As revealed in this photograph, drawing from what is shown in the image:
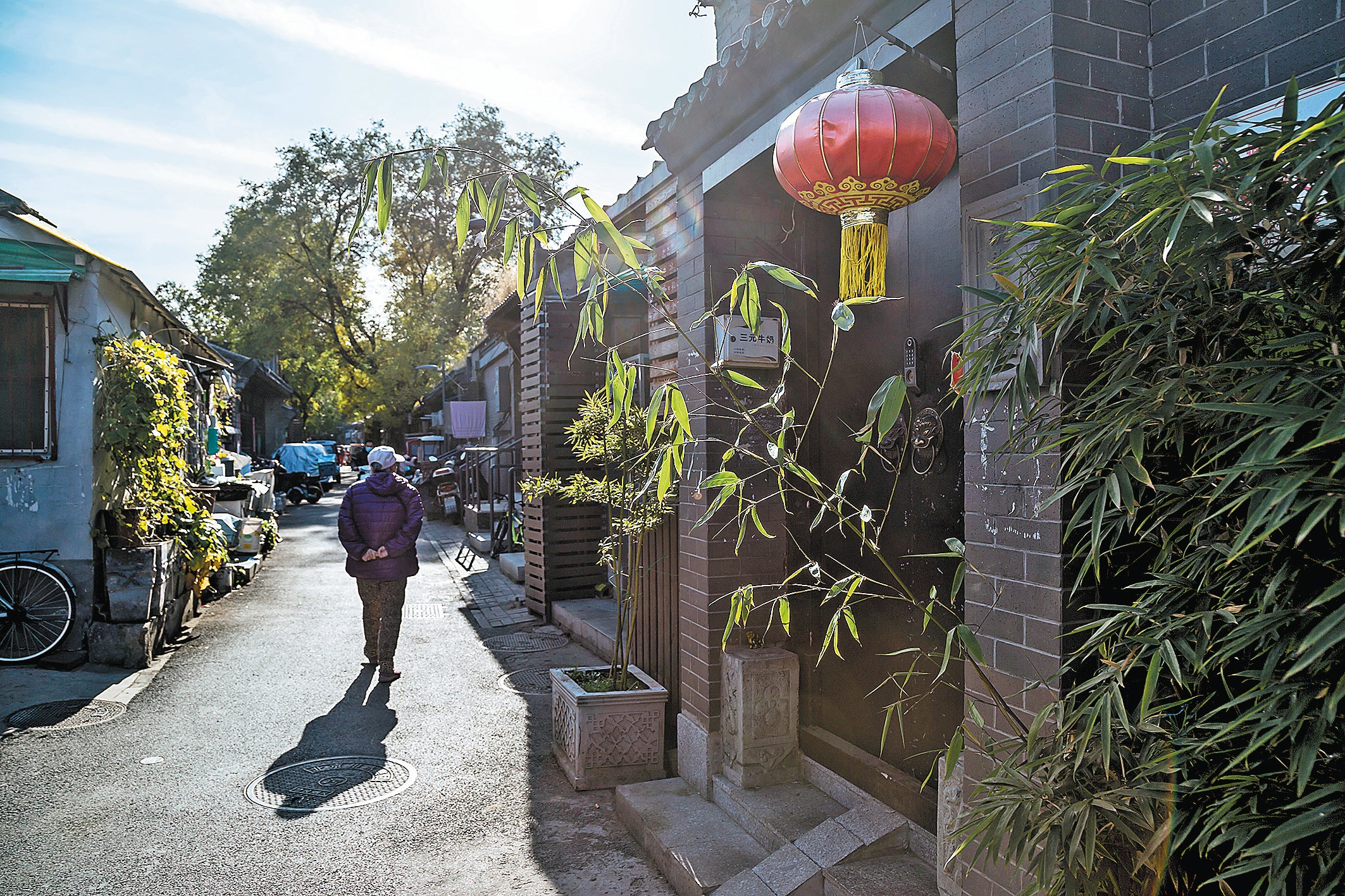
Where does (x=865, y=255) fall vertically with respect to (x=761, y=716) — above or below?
above

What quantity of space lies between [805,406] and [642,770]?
2.55 m

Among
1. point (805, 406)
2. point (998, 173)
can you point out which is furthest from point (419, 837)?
point (998, 173)

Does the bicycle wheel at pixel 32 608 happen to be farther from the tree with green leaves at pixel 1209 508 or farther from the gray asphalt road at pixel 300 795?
the tree with green leaves at pixel 1209 508

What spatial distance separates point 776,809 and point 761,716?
47cm

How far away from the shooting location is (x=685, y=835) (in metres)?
4.24

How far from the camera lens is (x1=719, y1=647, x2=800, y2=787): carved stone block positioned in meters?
4.45

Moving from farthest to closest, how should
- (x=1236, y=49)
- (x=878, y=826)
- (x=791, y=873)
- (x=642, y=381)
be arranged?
1. (x=642, y=381)
2. (x=878, y=826)
3. (x=791, y=873)
4. (x=1236, y=49)

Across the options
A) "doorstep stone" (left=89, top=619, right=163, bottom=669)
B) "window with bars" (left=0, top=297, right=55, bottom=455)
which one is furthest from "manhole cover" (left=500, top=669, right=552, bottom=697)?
"window with bars" (left=0, top=297, right=55, bottom=455)

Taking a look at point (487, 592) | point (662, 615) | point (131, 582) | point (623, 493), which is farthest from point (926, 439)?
point (487, 592)

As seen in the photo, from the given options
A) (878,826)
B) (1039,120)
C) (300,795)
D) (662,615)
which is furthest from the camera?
(662,615)

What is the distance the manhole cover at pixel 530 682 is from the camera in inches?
283

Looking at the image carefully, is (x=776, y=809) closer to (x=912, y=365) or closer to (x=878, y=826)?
(x=878, y=826)

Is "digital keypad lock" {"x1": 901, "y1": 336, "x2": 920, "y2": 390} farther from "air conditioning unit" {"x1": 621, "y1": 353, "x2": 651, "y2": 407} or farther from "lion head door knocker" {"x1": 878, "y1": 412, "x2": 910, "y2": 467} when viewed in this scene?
"air conditioning unit" {"x1": 621, "y1": 353, "x2": 651, "y2": 407}

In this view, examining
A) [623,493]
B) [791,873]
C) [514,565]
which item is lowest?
[791,873]
